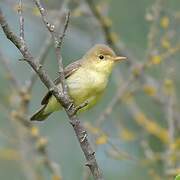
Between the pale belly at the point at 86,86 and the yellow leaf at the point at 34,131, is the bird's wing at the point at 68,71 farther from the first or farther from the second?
the yellow leaf at the point at 34,131

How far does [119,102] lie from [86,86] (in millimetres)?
1297

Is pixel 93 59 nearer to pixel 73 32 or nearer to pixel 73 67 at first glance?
pixel 73 67

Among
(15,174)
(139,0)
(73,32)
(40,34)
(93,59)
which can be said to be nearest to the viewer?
(93,59)

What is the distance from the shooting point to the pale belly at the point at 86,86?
4.35 meters

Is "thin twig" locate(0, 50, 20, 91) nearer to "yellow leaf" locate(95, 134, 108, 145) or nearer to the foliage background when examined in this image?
the foliage background

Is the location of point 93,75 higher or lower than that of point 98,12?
lower

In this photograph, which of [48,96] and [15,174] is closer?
[48,96]

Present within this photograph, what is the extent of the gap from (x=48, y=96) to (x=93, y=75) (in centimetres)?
34

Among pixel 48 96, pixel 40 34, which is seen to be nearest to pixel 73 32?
pixel 40 34

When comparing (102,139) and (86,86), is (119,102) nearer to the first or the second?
(102,139)

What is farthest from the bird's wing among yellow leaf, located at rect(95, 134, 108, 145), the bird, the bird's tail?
yellow leaf, located at rect(95, 134, 108, 145)

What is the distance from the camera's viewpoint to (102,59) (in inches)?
187

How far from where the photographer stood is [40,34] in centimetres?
863

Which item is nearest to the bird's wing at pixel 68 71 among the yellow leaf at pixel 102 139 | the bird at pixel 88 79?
the bird at pixel 88 79
